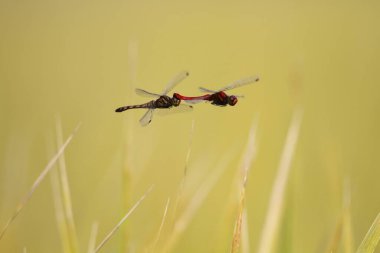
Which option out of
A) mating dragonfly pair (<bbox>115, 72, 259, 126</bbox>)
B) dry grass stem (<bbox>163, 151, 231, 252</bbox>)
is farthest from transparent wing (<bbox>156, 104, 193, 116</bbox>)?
dry grass stem (<bbox>163, 151, 231, 252</bbox>)

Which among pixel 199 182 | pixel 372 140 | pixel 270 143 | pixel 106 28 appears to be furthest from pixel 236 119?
pixel 106 28

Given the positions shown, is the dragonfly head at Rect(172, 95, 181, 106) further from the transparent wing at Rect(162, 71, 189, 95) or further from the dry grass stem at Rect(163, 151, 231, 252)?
the dry grass stem at Rect(163, 151, 231, 252)

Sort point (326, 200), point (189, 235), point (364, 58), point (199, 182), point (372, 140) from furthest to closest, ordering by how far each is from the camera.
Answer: point (364, 58)
point (372, 140)
point (326, 200)
point (189, 235)
point (199, 182)

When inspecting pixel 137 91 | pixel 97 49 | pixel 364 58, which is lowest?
pixel 97 49

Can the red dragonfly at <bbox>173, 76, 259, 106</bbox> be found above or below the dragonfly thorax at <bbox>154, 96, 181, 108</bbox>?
above

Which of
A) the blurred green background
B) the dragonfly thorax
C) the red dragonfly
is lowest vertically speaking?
the blurred green background

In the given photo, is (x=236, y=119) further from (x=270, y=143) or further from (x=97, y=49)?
(x=97, y=49)

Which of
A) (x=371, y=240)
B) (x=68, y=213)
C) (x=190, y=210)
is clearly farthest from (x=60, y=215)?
(x=371, y=240)

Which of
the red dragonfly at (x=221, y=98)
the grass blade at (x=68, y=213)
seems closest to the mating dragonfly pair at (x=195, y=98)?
the red dragonfly at (x=221, y=98)

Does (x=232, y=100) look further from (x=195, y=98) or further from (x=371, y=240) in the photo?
(x=371, y=240)
